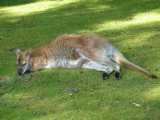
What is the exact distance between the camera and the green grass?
17.0ft

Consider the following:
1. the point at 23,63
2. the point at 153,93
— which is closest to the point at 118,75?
the point at 153,93

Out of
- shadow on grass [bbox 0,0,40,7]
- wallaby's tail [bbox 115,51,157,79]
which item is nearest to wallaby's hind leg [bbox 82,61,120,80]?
wallaby's tail [bbox 115,51,157,79]

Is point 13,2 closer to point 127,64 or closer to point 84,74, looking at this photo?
point 84,74

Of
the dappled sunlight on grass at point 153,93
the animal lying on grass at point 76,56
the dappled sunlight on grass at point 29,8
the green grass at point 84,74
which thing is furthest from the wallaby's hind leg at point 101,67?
the dappled sunlight on grass at point 29,8

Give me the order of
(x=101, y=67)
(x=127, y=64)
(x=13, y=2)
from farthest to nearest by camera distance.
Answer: (x=13, y=2), (x=101, y=67), (x=127, y=64)

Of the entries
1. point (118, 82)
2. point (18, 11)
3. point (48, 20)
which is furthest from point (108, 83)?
point (18, 11)

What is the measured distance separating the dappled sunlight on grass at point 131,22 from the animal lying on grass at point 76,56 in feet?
7.91

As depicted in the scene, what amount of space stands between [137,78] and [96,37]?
5.12 feet

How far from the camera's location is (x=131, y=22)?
10141 millimetres

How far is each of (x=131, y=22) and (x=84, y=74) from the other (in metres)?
4.00

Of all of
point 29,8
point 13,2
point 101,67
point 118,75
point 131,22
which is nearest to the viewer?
point 118,75

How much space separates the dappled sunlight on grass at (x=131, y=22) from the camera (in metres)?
9.81

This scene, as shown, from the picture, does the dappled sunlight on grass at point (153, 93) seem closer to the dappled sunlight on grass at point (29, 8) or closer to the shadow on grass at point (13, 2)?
the dappled sunlight on grass at point (29, 8)

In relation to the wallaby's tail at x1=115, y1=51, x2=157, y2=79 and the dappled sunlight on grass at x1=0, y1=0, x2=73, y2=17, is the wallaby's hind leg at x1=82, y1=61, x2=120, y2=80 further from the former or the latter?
the dappled sunlight on grass at x1=0, y1=0, x2=73, y2=17
